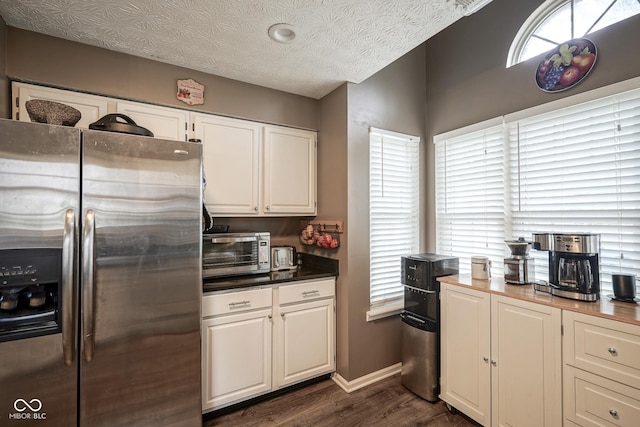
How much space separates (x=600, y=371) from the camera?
4.56ft

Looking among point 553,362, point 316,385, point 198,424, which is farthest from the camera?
point 316,385

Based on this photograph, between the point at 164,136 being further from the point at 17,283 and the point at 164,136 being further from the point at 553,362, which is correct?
the point at 553,362

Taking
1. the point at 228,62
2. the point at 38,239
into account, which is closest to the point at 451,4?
the point at 228,62

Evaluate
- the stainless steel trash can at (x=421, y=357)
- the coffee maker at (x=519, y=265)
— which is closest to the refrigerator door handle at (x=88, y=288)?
the stainless steel trash can at (x=421, y=357)

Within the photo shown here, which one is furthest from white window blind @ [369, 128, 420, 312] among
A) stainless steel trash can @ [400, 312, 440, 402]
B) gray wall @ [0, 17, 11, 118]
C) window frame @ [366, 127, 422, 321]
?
gray wall @ [0, 17, 11, 118]

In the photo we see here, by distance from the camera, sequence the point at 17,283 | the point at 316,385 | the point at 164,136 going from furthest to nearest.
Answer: the point at 316,385 → the point at 164,136 → the point at 17,283

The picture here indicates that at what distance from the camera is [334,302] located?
2.50 meters

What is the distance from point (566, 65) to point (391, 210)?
1.58 m

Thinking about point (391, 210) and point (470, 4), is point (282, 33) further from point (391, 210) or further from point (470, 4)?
point (391, 210)

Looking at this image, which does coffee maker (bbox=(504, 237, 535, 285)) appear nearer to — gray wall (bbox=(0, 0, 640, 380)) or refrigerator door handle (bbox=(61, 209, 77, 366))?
gray wall (bbox=(0, 0, 640, 380))

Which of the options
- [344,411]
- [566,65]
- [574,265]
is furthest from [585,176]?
[344,411]

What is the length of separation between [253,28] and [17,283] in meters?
1.82

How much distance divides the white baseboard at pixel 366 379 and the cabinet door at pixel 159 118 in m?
2.36

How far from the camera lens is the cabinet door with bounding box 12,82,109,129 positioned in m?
1.75
